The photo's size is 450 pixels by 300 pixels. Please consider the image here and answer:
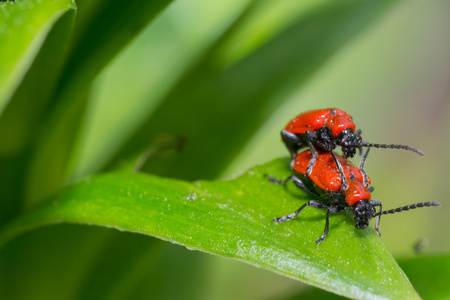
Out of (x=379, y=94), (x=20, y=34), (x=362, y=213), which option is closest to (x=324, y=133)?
(x=362, y=213)

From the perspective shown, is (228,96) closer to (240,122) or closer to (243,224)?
(240,122)

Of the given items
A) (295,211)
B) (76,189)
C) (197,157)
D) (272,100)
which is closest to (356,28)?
(272,100)

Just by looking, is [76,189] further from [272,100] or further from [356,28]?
[356,28]

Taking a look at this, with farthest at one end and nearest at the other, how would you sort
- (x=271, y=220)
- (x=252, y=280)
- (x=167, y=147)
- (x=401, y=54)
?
(x=401, y=54) < (x=252, y=280) < (x=167, y=147) < (x=271, y=220)

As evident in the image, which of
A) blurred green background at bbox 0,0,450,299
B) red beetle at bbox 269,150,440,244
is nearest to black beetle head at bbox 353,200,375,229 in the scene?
red beetle at bbox 269,150,440,244

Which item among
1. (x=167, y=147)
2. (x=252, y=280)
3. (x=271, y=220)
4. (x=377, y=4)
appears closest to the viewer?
(x=271, y=220)
